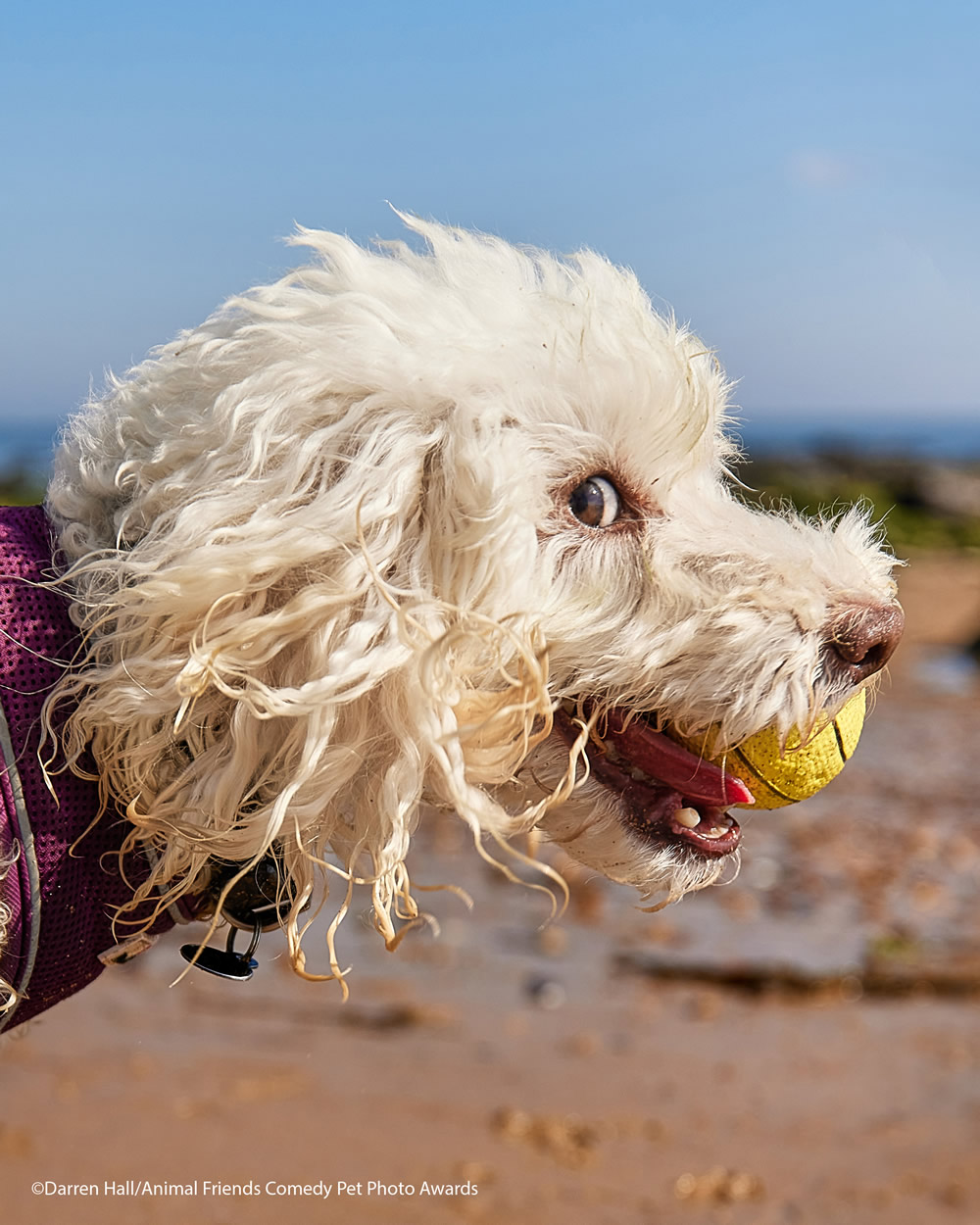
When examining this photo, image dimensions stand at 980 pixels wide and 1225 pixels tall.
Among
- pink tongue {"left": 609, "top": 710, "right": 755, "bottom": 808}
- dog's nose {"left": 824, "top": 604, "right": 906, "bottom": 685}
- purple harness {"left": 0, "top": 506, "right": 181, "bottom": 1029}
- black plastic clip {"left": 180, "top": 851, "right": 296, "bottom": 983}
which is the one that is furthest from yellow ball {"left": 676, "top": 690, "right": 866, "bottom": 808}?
purple harness {"left": 0, "top": 506, "right": 181, "bottom": 1029}

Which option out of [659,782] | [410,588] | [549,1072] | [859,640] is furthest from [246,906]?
[549,1072]

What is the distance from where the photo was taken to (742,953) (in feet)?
20.1

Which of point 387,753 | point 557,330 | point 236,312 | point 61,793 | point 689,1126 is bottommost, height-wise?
point 689,1126

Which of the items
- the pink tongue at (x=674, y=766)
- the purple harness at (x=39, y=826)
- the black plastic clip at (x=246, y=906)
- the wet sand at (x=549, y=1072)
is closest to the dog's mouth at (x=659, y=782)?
the pink tongue at (x=674, y=766)

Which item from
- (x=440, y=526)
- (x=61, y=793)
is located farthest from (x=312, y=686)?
(x=61, y=793)

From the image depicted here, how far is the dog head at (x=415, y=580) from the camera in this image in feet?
6.52

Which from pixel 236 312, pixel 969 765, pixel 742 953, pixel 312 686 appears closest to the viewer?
pixel 312 686

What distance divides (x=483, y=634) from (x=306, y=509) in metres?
0.34

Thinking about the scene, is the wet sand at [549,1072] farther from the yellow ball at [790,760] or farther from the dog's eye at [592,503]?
the dog's eye at [592,503]

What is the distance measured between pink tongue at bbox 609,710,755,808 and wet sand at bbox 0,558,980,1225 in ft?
7.88

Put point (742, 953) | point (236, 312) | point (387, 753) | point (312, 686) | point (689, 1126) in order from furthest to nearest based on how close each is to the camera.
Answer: point (742, 953) < point (689, 1126) < point (236, 312) < point (387, 753) < point (312, 686)

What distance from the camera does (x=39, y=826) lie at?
2.00m

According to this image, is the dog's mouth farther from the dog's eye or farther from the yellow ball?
the dog's eye

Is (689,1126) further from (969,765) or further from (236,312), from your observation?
(969,765)
